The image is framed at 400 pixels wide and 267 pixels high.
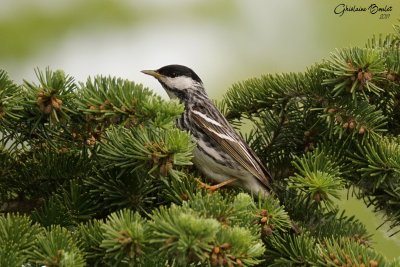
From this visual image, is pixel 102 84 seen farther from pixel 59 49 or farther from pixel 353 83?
pixel 59 49

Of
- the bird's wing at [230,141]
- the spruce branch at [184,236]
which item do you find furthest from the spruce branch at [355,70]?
the spruce branch at [184,236]

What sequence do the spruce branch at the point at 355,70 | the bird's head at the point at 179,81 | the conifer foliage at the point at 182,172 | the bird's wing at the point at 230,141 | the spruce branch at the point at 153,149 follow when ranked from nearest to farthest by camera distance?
the conifer foliage at the point at 182,172
the spruce branch at the point at 153,149
the spruce branch at the point at 355,70
the bird's wing at the point at 230,141
the bird's head at the point at 179,81

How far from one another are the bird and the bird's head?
18 cm

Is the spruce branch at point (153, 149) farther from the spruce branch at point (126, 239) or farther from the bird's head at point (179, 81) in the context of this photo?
the bird's head at point (179, 81)

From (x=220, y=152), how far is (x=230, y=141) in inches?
3.9

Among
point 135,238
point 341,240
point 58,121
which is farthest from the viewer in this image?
point 58,121

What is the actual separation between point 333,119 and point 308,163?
382 millimetres

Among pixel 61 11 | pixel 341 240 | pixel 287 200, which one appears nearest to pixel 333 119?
pixel 287 200

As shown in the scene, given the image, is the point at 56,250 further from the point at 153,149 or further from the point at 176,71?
the point at 176,71

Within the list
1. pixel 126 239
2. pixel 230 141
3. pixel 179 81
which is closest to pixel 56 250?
pixel 126 239

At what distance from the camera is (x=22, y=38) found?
4984 millimetres

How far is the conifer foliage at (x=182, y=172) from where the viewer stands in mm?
2475

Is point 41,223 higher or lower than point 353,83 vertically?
lower

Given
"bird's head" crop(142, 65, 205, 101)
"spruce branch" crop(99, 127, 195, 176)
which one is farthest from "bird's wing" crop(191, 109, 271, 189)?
"spruce branch" crop(99, 127, 195, 176)
